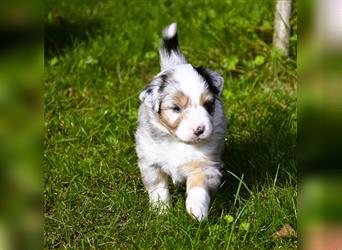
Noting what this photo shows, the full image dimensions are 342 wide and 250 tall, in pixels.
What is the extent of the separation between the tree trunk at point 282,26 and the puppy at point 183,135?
2.04 meters

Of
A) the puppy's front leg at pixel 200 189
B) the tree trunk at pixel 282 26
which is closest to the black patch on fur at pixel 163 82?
the puppy's front leg at pixel 200 189

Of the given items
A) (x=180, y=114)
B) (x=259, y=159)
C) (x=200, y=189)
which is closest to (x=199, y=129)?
(x=180, y=114)

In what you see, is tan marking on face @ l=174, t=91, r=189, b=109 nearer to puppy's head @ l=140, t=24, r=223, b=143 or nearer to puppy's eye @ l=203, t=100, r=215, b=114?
puppy's head @ l=140, t=24, r=223, b=143

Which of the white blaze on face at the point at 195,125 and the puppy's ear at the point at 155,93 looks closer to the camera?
the white blaze on face at the point at 195,125

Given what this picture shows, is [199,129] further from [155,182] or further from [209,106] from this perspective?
[155,182]

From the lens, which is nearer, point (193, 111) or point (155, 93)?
point (193, 111)

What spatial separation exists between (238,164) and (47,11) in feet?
10.8

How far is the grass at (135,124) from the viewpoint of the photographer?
361cm

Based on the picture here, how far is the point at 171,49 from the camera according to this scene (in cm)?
428

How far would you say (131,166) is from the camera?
14.5 feet

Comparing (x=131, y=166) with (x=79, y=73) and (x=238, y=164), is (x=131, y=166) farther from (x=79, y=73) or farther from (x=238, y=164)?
(x=79, y=73)

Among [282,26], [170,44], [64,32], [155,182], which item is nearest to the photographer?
[155,182]

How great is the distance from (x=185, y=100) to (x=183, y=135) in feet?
0.62

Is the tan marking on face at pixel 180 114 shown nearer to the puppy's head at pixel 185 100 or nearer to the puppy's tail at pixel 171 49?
the puppy's head at pixel 185 100
